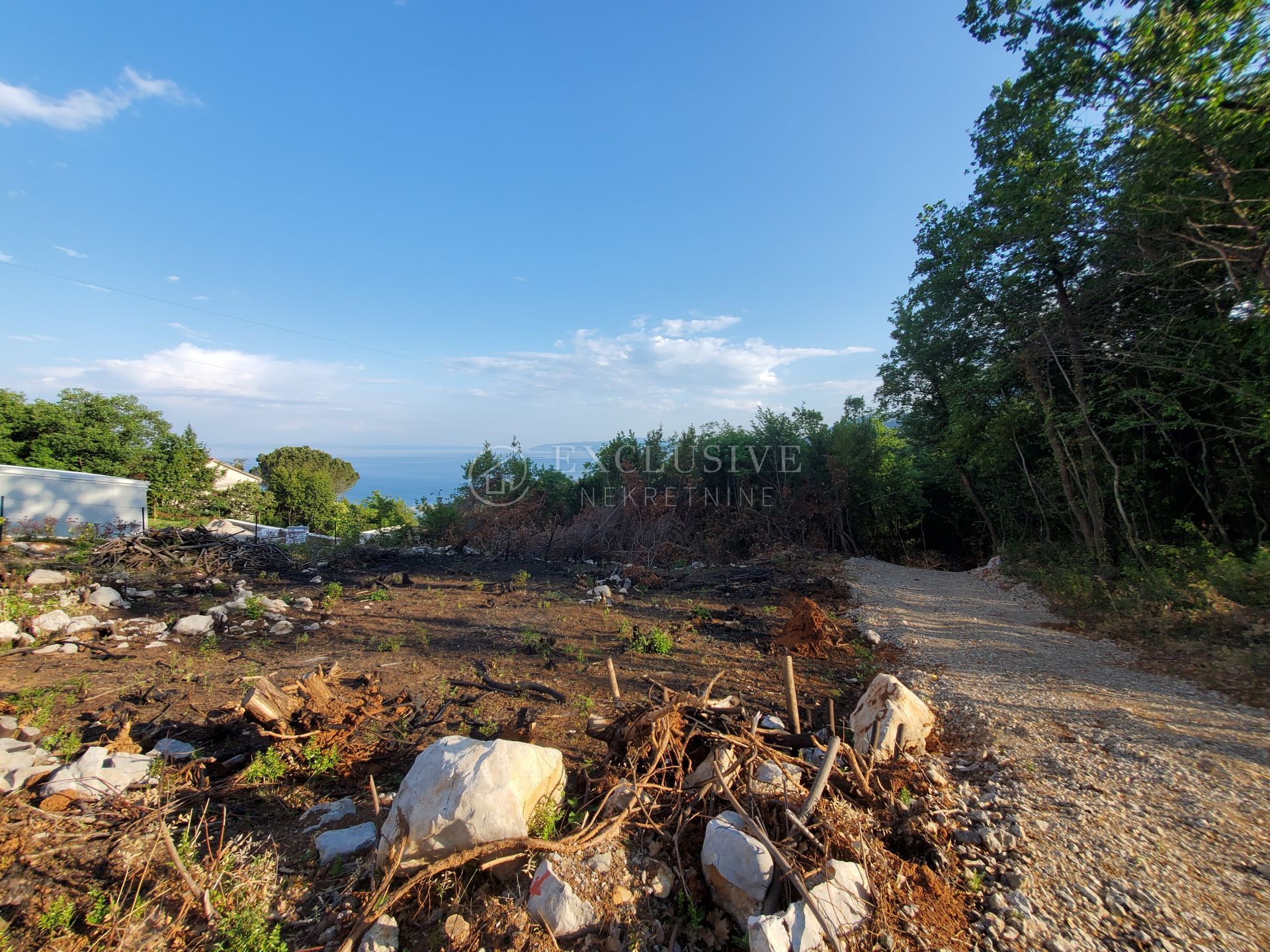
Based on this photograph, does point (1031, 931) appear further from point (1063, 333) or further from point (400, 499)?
point (400, 499)

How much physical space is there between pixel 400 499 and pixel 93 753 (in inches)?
574

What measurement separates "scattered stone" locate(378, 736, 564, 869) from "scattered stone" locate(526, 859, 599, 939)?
0.75 feet

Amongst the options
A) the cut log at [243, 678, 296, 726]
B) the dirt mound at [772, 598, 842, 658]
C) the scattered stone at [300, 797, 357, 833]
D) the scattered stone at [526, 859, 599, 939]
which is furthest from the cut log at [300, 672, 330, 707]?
the dirt mound at [772, 598, 842, 658]

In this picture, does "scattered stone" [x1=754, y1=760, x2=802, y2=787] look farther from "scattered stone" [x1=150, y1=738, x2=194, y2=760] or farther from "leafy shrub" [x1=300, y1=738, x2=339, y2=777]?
"scattered stone" [x1=150, y1=738, x2=194, y2=760]

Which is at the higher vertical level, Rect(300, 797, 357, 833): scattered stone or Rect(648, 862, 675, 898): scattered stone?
Rect(648, 862, 675, 898): scattered stone

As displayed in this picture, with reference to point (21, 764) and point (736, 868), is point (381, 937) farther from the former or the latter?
point (21, 764)

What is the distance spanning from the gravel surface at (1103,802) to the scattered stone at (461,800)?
171 centimetres

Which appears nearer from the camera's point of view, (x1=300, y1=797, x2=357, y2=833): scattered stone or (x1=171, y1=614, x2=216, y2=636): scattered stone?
(x1=300, y1=797, x2=357, y2=833): scattered stone

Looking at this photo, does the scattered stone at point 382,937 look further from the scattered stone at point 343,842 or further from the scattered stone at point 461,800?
the scattered stone at point 343,842

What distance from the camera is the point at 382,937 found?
1.71 metres

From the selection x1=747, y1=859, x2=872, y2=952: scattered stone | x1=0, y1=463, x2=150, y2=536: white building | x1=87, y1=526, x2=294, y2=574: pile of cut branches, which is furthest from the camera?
x1=0, y1=463, x2=150, y2=536: white building

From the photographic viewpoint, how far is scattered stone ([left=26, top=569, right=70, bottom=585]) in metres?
6.36

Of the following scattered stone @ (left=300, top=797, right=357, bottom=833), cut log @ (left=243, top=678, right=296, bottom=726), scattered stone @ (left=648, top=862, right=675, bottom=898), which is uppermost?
cut log @ (left=243, top=678, right=296, bottom=726)

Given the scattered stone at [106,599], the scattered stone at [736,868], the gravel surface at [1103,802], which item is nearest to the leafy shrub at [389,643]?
the scattered stone at [106,599]
